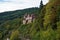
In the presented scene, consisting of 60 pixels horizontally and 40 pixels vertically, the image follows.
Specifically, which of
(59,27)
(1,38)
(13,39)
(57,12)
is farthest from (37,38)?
(1,38)

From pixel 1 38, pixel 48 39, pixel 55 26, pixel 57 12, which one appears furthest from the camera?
pixel 1 38

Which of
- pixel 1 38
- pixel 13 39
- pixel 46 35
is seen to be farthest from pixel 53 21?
pixel 1 38

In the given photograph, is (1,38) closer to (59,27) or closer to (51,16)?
(51,16)

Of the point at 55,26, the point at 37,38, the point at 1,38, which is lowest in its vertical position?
the point at 1,38

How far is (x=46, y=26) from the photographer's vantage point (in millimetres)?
82812

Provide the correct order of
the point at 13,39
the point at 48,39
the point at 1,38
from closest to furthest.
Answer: the point at 48,39 < the point at 13,39 < the point at 1,38

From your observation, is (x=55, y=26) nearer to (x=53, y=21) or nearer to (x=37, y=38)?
(x=53, y=21)

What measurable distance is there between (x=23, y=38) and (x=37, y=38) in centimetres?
4278

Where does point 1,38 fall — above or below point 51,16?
below

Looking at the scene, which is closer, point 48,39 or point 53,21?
point 48,39

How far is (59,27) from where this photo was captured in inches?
2741

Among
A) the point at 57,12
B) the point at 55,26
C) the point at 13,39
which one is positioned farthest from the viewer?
the point at 13,39

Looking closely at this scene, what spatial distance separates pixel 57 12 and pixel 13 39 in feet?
159

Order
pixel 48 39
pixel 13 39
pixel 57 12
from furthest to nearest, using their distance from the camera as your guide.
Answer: pixel 13 39, pixel 57 12, pixel 48 39
